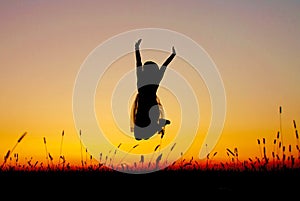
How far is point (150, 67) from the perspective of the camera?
994 centimetres

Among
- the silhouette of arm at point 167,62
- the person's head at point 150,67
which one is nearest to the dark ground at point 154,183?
the person's head at point 150,67

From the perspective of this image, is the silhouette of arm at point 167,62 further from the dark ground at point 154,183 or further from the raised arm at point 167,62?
the dark ground at point 154,183

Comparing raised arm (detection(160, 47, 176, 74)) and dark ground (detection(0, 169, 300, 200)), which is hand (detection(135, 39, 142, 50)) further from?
dark ground (detection(0, 169, 300, 200))

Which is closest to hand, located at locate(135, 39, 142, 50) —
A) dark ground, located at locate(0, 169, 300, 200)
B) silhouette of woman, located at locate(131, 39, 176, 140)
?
silhouette of woman, located at locate(131, 39, 176, 140)

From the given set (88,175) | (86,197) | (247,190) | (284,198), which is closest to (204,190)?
(247,190)

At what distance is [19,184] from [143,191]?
1.94 meters

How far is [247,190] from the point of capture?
6684 mm

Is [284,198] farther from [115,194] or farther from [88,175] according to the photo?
[88,175]

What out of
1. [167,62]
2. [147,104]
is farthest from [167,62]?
[147,104]

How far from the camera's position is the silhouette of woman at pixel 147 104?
9.94m

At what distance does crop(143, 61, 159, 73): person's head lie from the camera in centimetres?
993

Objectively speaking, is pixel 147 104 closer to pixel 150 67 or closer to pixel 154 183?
pixel 150 67

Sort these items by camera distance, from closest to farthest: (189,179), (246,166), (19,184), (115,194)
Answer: (115,194), (19,184), (189,179), (246,166)

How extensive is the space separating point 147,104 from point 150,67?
2.57ft
